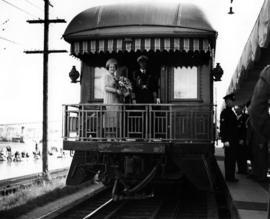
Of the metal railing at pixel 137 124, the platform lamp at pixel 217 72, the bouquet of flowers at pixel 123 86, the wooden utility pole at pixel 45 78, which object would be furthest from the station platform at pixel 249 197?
the wooden utility pole at pixel 45 78

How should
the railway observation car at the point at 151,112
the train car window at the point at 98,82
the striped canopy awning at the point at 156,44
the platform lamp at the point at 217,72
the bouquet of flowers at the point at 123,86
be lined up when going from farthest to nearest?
the train car window at the point at 98,82
the platform lamp at the point at 217,72
the bouquet of flowers at the point at 123,86
the striped canopy awning at the point at 156,44
the railway observation car at the point at 151,112

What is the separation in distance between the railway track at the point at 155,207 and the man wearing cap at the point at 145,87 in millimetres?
2120

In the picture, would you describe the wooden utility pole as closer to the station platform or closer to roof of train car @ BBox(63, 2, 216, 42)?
roof of train car @ BBox(63, 2, 216, 42)

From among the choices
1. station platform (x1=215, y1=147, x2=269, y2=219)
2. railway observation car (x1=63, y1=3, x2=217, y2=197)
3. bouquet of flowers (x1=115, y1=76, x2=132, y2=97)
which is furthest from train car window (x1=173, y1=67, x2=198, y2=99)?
station platform (x1=215, y1=147, x2=269, y2=219)

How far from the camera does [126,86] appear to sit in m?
9.11

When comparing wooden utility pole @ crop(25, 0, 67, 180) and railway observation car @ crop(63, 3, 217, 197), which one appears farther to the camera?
wooden utility pole @ crop(25, 0, 67, 180)

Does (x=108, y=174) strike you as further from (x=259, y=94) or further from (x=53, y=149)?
(x=53, y=149)

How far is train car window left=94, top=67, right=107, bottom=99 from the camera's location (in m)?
10.2

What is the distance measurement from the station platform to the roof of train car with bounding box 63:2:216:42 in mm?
2812

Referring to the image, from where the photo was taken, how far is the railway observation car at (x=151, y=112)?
861 centimetres

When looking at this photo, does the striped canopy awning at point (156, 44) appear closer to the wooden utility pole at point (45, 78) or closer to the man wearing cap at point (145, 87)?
the man wearing cap at point (145, 87)

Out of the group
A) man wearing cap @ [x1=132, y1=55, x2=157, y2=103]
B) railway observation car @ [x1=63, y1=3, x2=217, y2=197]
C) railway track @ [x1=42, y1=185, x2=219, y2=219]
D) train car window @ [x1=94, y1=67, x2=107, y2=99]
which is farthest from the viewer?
train car window @ [x1=94, y1=67, x2=107, y2=99]

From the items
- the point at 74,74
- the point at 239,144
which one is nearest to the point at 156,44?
the point at 74,74

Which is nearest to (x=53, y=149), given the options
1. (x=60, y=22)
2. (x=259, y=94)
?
(x=60, y=22)
